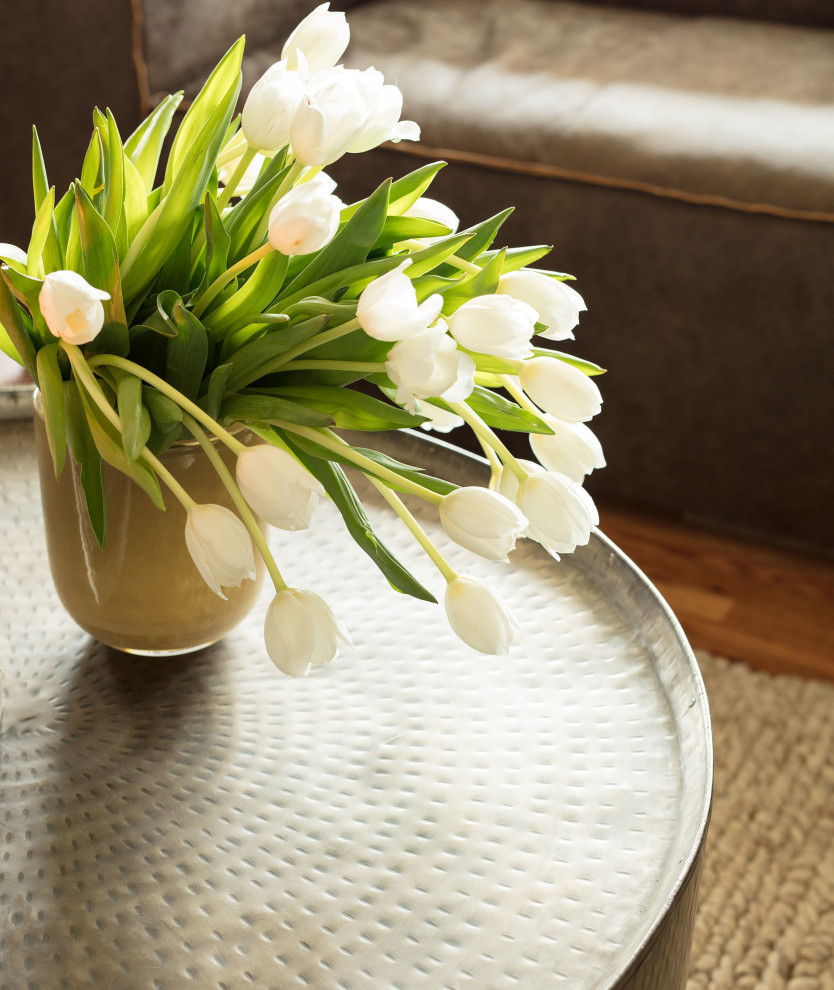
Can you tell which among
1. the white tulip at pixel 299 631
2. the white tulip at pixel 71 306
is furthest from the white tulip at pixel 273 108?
the white tulip at pixel 299 631

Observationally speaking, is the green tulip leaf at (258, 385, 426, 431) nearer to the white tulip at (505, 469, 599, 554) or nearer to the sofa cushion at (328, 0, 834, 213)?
the white tulip at (505, 469, 599, 554)

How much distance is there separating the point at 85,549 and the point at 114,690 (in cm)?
9

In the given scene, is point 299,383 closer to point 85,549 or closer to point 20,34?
point 85,549

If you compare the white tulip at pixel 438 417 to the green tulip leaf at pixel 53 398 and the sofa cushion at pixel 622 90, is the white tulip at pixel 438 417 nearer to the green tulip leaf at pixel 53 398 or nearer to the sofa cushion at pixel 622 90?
the green tulip leaf at pixel 53 398

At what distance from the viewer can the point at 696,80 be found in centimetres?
158

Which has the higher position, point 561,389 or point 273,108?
point 273,108

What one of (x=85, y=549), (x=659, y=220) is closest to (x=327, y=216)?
(x=85, y=549)

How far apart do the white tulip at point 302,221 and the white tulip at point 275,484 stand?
0.09 metres

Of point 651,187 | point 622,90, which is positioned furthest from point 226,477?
point 622,90

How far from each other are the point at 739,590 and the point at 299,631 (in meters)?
1.07

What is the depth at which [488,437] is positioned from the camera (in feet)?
1.77

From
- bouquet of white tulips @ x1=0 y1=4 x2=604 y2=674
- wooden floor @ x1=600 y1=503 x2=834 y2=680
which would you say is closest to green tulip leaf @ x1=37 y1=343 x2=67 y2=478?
bouquet of white tulips @ x1=0 y1=4 x2=604 y2=674

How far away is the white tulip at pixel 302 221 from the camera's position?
46cm

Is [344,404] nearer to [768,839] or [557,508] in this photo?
[557,508]
